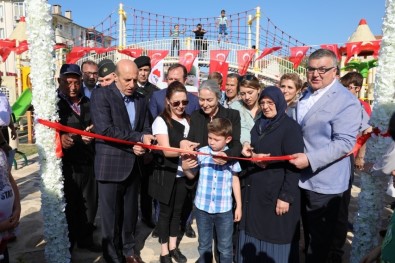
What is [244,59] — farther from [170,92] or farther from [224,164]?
[224,164]

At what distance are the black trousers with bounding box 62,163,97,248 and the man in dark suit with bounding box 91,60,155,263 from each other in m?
0.63

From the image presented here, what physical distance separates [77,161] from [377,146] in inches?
121

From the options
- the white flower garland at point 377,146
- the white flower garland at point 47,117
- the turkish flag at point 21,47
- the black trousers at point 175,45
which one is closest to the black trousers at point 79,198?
the white flower garland at point 47,117

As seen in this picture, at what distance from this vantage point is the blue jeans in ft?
9.41

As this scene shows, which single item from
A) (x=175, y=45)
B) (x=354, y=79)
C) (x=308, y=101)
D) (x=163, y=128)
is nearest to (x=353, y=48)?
(x=354, y=79)

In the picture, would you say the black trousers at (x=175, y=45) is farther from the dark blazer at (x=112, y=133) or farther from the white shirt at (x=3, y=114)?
the dark blazer at (x=112, y=133)

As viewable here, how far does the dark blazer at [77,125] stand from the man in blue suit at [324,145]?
2.28 m

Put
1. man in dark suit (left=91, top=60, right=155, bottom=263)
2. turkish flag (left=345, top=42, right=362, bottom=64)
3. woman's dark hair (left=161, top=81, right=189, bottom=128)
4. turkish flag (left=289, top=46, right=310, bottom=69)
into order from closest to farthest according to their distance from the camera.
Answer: man in dark suit (left=91, top=60, right=155, bottom=263) → woman's dark hair (left=161, top=81, right=189, bottom=128) → turkish flag (left=345, top=42, right=362, bottom=64) → turkish flag (left=289, top=46, right=310, bottom=69)

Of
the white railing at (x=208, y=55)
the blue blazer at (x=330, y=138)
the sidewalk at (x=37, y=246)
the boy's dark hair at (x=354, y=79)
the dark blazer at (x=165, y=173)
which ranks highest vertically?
the white railing at (x=208, y=55)

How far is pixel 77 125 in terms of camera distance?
3420mm

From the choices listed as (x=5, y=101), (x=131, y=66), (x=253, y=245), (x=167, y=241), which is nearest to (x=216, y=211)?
(x=253, y=245)

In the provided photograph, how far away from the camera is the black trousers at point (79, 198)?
11.6 ft

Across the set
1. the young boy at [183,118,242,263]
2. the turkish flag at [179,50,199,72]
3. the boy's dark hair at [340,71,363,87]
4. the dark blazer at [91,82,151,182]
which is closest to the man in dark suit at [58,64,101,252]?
the dark blazer at [91,82,151,182]

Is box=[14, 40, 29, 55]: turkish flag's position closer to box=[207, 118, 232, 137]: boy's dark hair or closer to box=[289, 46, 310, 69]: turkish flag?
box=[289, 46, 310, 69]: turkish flag
